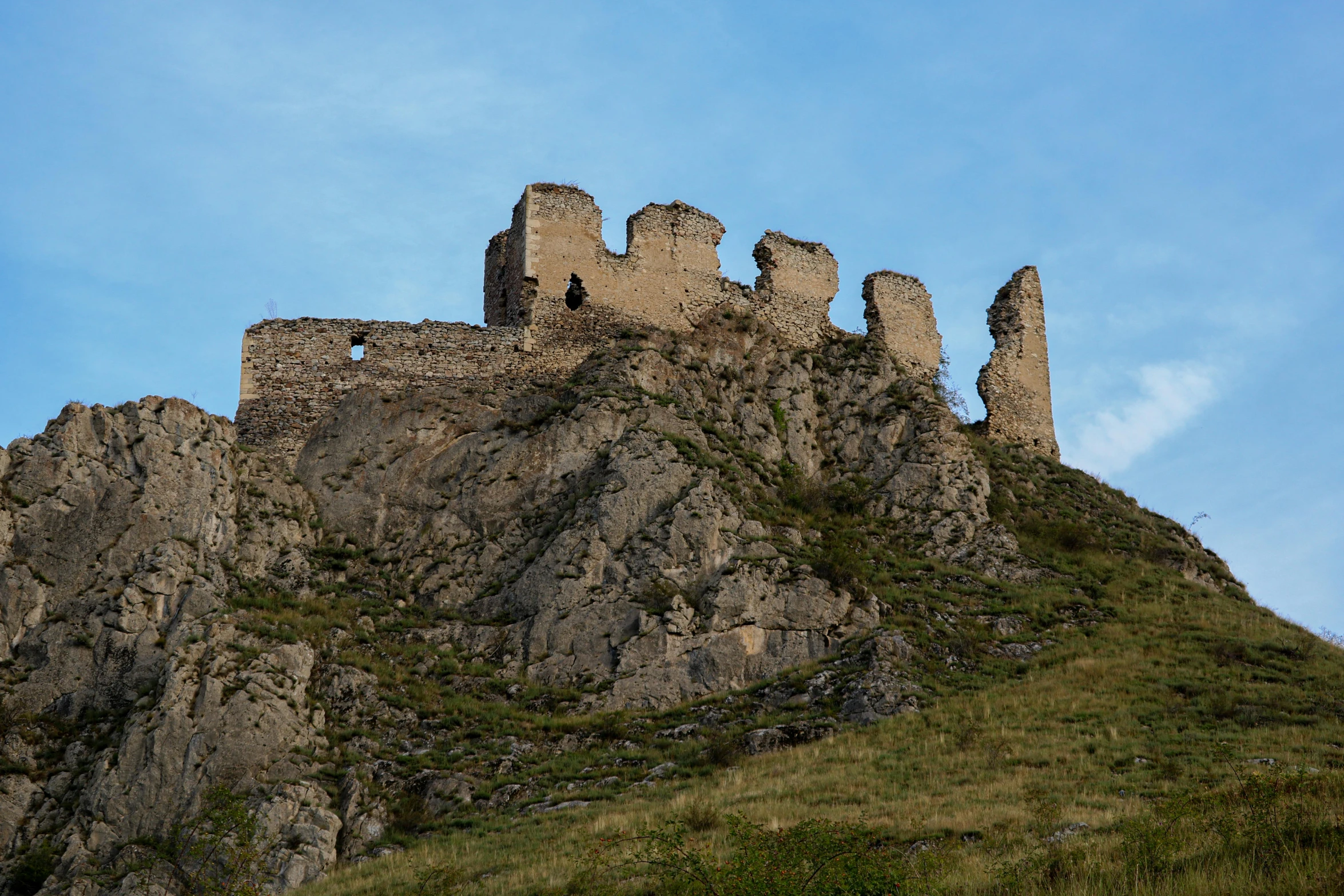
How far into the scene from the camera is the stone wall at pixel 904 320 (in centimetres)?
4212

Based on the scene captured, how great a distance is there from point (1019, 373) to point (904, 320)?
13.4 feet

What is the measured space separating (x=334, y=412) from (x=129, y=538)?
7.26 meters

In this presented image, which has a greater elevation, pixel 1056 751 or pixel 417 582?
pixel 417 582

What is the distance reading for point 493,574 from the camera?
103 feet

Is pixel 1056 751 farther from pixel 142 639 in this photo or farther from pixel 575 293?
pixel 575 293

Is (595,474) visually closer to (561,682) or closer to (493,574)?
(493,574)

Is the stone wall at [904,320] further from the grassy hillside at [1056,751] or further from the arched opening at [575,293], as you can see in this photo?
the arched opening at [575,293]

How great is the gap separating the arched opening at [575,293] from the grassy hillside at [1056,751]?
794 centimetres

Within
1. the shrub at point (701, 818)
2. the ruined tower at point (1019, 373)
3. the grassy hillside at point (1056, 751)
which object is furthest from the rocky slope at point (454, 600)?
the ruined tower at point (1019, 373)

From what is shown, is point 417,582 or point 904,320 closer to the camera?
point 417,582

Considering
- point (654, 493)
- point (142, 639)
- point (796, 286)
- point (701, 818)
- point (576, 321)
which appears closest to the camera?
point (701, 818)

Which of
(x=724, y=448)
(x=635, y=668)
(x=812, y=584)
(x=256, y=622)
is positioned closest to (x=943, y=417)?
(x=724, y=448)

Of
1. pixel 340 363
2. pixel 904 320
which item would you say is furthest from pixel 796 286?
pixel 340 363

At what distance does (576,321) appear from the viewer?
37500 millimetres
